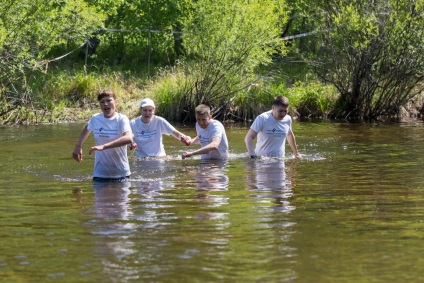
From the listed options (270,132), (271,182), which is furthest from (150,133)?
(271,182)

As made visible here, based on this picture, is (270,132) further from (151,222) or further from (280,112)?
(151,222)

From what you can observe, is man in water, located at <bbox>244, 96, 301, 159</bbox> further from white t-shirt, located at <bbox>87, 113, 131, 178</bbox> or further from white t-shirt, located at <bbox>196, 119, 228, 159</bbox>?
white t-shirt, located at <bbox>87, 113, 131, 178</bbox>

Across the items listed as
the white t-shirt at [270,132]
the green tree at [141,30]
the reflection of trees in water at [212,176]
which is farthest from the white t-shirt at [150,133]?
the green tree at [141,30]

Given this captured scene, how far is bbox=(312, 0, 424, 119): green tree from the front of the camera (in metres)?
27.4

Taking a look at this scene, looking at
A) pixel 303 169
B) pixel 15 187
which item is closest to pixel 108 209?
pixel 15 187

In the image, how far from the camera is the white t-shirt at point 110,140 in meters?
12.2

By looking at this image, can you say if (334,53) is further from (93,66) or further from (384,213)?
(384,213)

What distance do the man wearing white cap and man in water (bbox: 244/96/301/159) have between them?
130 cm

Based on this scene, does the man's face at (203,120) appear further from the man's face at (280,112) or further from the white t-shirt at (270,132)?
the man's face at (280,112)

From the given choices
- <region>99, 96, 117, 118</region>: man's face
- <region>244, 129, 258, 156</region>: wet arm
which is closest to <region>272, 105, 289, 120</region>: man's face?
<region>244, 129, 258, 156</region>: wet arm

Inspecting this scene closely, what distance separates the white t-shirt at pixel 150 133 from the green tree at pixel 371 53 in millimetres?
12291

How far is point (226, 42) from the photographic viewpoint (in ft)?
90.0

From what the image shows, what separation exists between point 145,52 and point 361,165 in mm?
25582

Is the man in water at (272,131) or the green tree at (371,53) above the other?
the green tree at (371,53)
